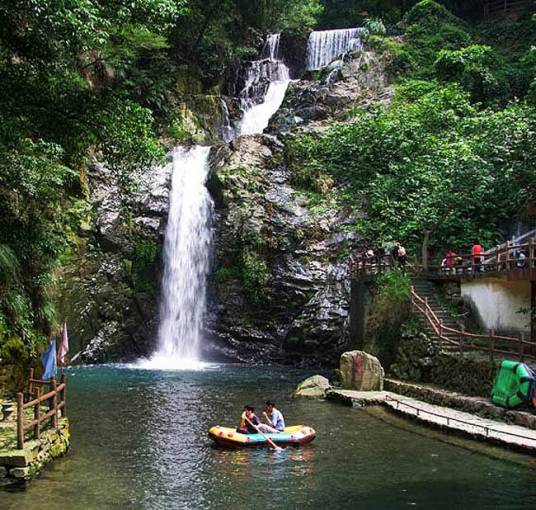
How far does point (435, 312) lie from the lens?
23.1 metres

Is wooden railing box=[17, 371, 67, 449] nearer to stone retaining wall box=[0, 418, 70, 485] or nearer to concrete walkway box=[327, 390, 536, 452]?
stone retaining wall box=[0, 418, 70, 485]

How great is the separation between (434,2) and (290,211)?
22771mm

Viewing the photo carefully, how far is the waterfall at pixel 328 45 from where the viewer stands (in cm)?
4631

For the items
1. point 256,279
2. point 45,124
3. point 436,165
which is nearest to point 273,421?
point 45,124

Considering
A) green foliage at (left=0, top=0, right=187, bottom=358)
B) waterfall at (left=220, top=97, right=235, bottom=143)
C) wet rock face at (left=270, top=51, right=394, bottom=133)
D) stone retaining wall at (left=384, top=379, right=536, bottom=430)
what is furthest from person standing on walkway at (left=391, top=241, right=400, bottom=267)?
waterfall at (left=220, top=97, right=235, bottom=143)

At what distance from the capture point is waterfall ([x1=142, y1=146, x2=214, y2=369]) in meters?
32.3

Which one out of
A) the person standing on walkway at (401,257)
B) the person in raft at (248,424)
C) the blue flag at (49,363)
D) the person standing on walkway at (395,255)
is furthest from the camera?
the person standing on walkway at (395,255)

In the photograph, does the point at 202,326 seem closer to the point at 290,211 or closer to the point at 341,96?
the point at 290,211

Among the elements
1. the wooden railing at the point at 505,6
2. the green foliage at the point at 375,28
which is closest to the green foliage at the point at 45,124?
the green foliage at the point at 375,28

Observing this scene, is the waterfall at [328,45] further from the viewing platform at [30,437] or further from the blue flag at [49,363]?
the viewing platform at [30,437]

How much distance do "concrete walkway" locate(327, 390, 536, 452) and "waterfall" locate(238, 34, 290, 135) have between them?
25310mm

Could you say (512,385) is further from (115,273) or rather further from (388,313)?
(115,273)

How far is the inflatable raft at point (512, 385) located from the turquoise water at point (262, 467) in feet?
6.95

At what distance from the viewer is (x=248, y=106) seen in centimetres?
4409
